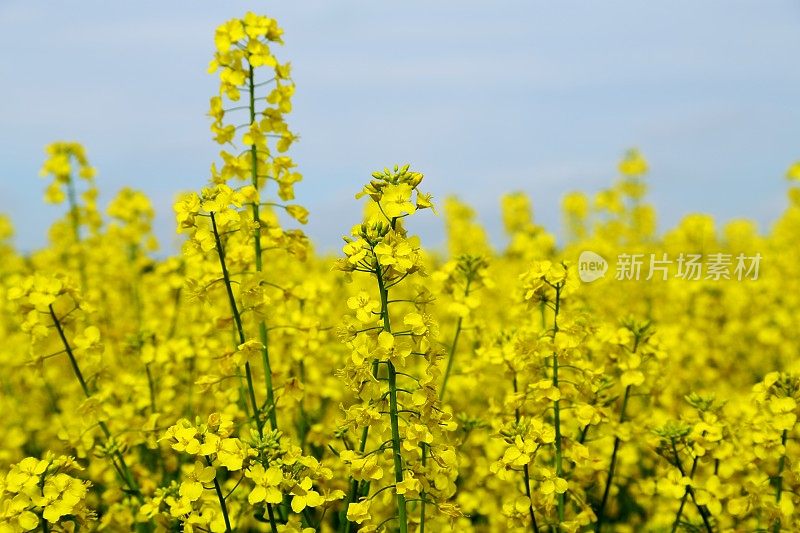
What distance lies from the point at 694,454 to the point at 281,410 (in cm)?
195

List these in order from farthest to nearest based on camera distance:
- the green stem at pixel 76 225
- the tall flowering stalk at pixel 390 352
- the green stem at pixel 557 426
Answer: the green stem at pixel 76 225 < the green stem at pixel 557 426 < the tall flowering stalk at pixel 390 352

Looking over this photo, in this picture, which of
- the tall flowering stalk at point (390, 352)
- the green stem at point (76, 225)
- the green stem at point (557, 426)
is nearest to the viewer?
the tall flowering stalk at point (390, 352)

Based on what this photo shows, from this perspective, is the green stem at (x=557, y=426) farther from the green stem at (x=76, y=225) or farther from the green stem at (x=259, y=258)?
the green stem at (x=76, y=225)

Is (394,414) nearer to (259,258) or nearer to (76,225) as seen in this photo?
(259,258)

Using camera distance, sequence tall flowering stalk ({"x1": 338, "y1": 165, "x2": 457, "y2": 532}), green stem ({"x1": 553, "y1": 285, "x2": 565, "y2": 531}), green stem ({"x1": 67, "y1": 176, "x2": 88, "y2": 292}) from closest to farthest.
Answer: tall flowering stalk ({"x1": 338, "y1": 165, "x2": 457, "y2": 532})
green stem ({"x1": 553, "y1": 285, "x2": 565, "y2": 531})
green stem ({"x1": 67, "y1": 176, "x2": 88, "y2": 292})

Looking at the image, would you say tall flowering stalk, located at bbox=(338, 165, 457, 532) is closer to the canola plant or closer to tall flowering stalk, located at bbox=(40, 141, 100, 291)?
the canola plant

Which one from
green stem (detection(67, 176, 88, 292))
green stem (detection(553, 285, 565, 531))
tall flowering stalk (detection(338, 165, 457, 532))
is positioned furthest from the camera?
green stem (detection(67, 176, 88, 292))

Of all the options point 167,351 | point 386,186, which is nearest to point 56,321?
point 167,351

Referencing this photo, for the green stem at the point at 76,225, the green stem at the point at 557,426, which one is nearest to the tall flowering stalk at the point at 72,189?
the green stem at the point at 76,225

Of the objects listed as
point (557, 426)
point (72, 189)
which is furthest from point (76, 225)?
point (557, 426)

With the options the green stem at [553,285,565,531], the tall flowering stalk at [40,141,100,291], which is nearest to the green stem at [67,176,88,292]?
the tall flowering stalk at [40,141,100,291]

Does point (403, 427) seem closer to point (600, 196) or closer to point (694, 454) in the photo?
point (694, 454)

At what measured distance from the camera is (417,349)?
9.12 ft

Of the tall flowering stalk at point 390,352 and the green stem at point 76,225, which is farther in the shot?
the green stem at point 76,225
